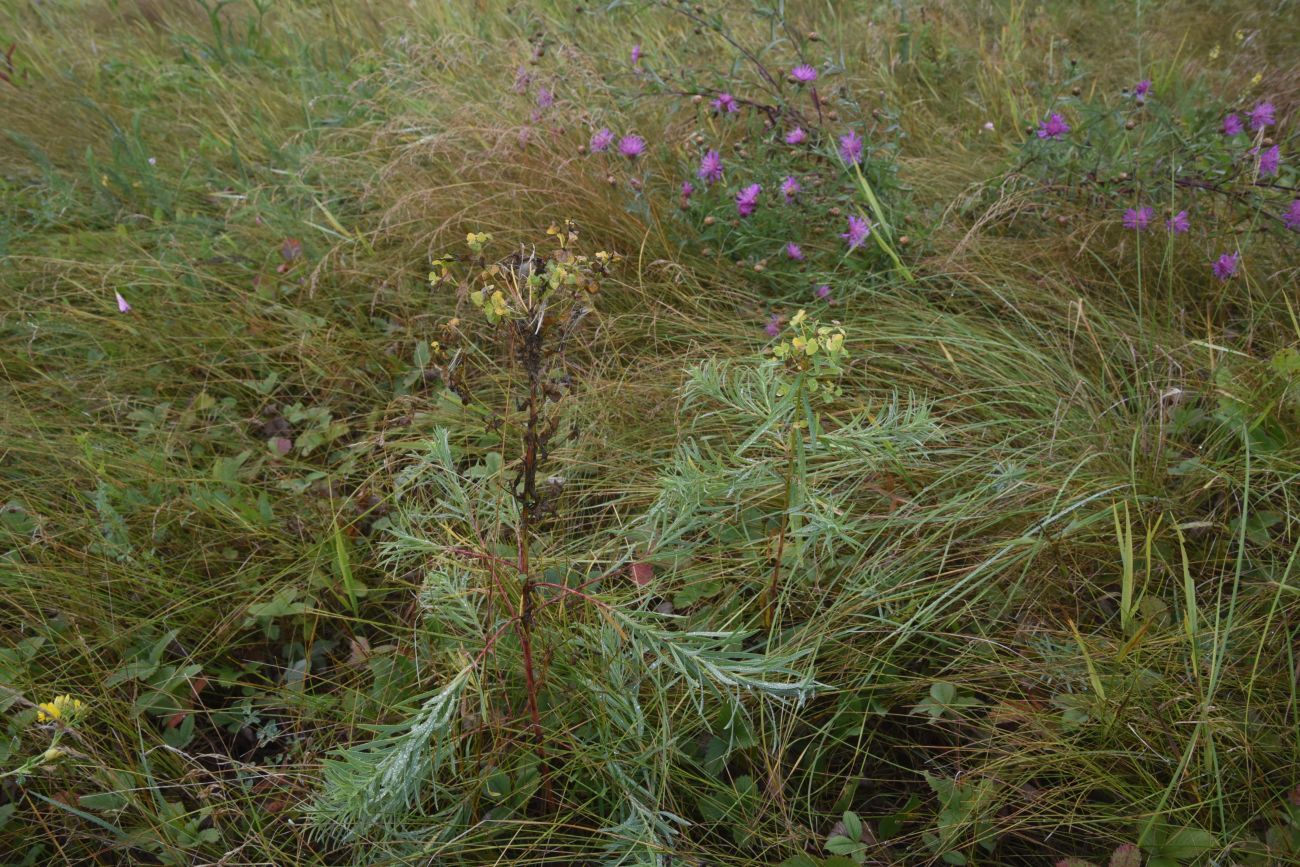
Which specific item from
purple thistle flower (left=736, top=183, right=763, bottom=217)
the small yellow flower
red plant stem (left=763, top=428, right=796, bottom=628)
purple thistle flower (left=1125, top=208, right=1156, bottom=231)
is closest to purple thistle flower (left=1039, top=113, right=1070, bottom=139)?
purple thistle flower (left=1125, top=208, right=1156, bottom=231)

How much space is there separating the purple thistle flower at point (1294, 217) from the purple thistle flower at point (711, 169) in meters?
1.29

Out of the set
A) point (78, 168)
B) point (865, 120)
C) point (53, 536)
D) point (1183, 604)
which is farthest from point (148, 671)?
point (78, 168)

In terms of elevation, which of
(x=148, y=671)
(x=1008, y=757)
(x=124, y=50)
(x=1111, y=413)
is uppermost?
(x=124, y=50)

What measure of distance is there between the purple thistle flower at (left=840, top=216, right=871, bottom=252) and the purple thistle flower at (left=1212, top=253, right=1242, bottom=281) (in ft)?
2.57

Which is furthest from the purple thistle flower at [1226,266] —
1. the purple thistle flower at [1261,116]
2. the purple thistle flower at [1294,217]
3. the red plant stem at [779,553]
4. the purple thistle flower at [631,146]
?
the purple thistle flower at [631,146]

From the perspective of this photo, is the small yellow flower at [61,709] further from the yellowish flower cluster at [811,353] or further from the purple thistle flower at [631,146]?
the purple thistle flower at [631,146]

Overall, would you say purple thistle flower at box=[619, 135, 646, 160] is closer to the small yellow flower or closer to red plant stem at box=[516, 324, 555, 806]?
red plant stem at box=[516, 324, 555, 806]

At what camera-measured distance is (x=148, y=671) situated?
150 centimetres

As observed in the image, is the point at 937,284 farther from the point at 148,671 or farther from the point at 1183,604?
the point at 148,671

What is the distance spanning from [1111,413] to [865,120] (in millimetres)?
1178

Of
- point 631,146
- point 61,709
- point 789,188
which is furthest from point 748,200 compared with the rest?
point 61,709

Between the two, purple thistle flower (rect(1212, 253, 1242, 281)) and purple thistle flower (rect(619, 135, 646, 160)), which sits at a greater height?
purple thistle flower (rect(619, 135, 646, 160))

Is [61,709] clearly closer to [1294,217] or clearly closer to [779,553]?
[779,553]

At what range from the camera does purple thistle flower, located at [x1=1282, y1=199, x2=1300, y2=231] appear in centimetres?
194
